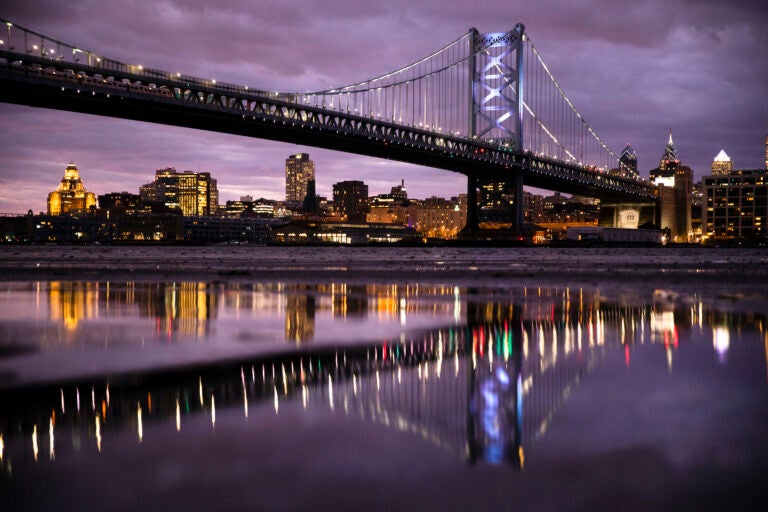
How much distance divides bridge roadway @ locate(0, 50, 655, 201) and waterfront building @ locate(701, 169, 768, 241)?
96396 millimetres

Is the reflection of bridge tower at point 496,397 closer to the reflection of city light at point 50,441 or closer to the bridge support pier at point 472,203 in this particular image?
the reflection of city light at point 50,441

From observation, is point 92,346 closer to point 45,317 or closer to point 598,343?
point 45,317

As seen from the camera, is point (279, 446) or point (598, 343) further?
point (598, 343)

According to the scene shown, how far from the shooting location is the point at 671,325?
13.3 m

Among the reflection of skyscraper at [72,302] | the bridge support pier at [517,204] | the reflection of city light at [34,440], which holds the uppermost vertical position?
the bridge support pier at [517,204]

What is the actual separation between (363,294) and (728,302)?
10.1m

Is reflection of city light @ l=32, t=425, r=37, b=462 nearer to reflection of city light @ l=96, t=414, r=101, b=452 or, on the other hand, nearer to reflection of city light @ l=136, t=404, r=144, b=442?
reflection of city light @ l=96, t=414, r=101, b=452

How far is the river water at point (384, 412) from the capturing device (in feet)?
15.4

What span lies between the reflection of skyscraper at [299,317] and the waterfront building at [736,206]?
175 m

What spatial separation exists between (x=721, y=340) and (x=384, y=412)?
7090mm

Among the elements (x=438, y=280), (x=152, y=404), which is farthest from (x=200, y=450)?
(x=438, y=280)

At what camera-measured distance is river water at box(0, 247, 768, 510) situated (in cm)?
470

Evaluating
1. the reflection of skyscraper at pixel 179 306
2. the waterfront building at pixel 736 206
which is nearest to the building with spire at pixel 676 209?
the waterfront building at pixel 736 206

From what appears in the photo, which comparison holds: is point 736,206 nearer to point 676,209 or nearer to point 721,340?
point 676,209
